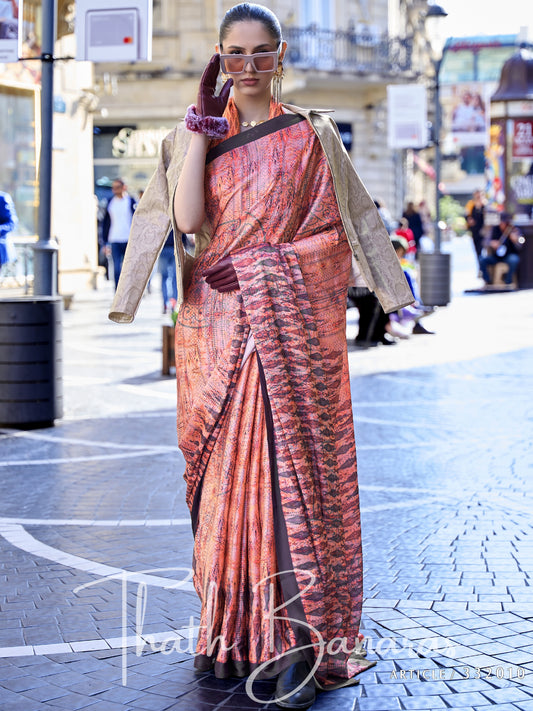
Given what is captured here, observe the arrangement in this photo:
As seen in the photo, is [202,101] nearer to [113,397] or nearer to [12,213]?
[113,397]

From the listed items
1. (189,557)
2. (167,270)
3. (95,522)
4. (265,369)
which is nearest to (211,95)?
(265,369)

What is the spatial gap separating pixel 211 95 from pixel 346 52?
3076 cm

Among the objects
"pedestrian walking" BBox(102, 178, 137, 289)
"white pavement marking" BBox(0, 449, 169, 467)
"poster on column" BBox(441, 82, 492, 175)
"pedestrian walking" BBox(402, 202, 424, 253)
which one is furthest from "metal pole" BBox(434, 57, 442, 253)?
"white pavement marking" BBox(0, 449, 169, 467)

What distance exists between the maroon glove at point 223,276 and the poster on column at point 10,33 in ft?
19.5

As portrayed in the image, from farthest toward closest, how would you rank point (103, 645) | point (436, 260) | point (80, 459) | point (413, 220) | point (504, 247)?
point (413, 220)
point (504, 247)
point (436, 260)
point (80, 459)
point (103, 645)

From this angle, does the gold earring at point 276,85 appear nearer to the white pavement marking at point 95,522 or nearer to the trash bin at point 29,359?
the white pavement marking at point 95,522

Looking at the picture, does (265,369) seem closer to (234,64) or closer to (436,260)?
(234,64)

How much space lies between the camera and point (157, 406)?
30.8 feet

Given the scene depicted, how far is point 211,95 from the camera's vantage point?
3598 mm

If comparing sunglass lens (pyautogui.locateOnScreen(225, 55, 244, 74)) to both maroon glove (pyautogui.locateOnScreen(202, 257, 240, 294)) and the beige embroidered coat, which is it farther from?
maroon glove (pyautogui.locateOnScreen(202, 257, 240, 294))

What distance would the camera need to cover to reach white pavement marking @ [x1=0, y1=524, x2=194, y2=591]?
185 inches

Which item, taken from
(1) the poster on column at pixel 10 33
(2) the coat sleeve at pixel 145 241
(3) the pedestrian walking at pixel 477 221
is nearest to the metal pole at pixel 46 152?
(1) the poster on column at pixel 10 33

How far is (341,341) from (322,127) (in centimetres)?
68

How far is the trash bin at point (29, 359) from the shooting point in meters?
8.38
